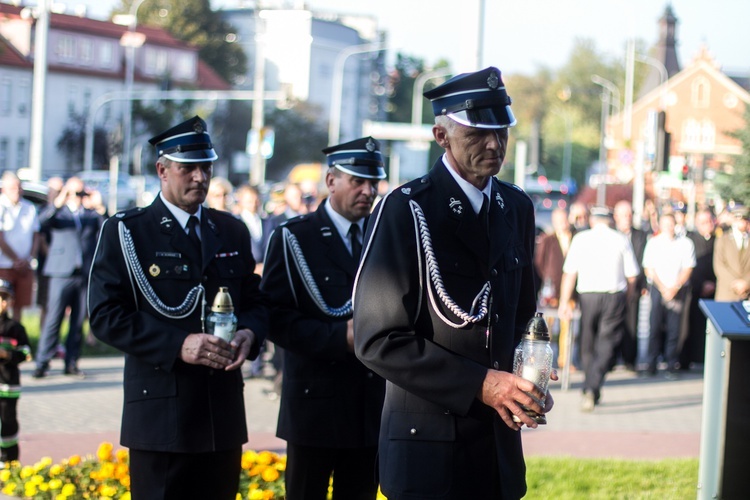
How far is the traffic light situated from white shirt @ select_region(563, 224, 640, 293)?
883cm

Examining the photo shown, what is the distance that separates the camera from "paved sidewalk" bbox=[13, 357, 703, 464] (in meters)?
9.67

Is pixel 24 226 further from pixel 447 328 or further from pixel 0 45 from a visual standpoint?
pixel 0 45

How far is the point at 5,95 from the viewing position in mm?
63844

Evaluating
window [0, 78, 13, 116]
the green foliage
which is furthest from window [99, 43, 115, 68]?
the green foliage

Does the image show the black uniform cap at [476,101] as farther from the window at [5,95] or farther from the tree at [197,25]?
the tree at [197,25]

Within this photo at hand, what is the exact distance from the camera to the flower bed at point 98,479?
6941mm

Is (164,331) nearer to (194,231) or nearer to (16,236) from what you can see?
(194,231)

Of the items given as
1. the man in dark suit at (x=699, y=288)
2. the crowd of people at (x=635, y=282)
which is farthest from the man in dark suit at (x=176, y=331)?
the man in dark suit at (x=699, y=288)

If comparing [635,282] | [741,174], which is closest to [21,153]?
[741,174]

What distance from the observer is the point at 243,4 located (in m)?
106

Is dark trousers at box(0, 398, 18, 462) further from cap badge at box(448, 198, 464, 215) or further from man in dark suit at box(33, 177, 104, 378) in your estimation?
cap badge at box(448, 198, 464, 215)

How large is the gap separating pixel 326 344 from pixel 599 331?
7.55 m

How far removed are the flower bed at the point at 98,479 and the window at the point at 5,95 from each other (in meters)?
59.2

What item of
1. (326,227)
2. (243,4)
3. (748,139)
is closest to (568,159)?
(243,4)
